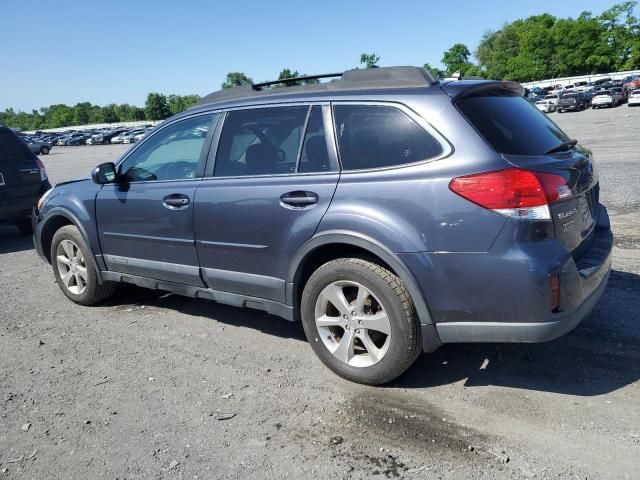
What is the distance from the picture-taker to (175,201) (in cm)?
423

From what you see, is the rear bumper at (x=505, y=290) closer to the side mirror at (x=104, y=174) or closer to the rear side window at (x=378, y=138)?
the rear side window at (x=378, y=138)

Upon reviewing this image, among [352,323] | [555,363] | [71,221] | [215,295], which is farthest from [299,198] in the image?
[71,221]

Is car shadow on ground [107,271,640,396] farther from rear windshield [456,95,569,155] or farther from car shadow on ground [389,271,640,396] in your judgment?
rear windshield [456,95,569,155]

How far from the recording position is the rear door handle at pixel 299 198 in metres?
3.48

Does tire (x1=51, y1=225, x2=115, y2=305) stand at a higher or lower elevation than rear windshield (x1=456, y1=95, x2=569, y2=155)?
lower

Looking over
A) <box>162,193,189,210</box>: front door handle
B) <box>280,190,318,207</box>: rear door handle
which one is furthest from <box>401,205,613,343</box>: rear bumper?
<box>162,193,189,210</box>: front door handle

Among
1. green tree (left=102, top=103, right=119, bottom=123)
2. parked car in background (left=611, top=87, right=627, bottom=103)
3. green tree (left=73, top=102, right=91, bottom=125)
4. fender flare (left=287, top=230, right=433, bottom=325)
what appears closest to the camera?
fender flare (left=287, top=230, right=433, bottom=325)

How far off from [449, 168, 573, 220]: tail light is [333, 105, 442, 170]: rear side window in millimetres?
316

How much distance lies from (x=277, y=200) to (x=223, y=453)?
5.18 feet

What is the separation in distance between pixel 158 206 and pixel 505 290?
2726 millimetres

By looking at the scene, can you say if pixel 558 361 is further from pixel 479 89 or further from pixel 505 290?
pixel 479 89

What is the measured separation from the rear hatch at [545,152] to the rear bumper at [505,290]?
0.63 ft

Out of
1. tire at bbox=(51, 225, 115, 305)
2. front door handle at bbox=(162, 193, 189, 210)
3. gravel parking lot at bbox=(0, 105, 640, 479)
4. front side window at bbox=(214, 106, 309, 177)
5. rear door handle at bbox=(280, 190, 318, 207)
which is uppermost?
front side window at bbox=(214, 106, 309, 177)

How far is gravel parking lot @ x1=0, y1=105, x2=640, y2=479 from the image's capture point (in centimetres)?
274
